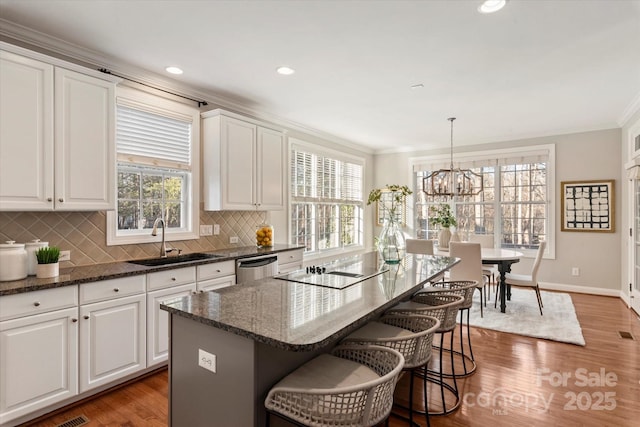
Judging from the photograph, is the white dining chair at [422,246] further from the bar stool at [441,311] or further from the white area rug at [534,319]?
the bar stool at [441,311]

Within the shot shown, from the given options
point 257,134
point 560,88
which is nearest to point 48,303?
point 257,134

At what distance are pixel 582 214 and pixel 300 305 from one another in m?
5.84

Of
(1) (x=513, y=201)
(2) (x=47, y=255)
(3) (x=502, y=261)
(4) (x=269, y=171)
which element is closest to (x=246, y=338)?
(2) (x=47, y=255)

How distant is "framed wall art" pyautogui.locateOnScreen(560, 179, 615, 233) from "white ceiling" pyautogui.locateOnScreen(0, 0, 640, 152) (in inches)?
49.4

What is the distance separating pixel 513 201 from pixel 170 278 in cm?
582

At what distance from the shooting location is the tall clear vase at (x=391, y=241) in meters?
2.88

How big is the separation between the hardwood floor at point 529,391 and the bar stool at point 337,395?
41.4 inches

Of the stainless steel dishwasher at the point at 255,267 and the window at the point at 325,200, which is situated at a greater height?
the window at the point at 325,200

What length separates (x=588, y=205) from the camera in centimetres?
551

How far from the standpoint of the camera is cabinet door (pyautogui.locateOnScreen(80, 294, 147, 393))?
240cm

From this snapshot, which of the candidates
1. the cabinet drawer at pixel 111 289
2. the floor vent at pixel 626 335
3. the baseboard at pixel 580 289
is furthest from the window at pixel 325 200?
the floor vent at pixel 626 335

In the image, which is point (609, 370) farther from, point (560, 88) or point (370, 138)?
point (370, 138)

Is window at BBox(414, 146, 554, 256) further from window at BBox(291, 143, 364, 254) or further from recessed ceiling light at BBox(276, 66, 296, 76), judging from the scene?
recessed ceiling light at BBox(276, 66, 296, 76)

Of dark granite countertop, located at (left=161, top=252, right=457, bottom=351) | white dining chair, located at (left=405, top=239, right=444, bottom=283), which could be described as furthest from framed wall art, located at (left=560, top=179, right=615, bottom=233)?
dark granite countertop, located at (left=161, top=252, right=457, bottom=351)
